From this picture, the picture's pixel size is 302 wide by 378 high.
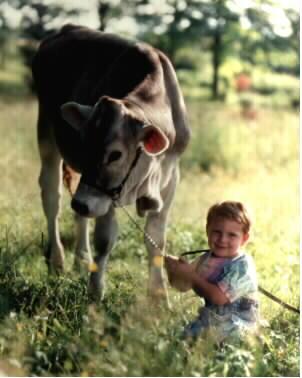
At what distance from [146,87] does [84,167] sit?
77cm

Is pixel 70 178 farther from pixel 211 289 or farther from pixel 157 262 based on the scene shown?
pixel 211 289

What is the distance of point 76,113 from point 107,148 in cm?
40

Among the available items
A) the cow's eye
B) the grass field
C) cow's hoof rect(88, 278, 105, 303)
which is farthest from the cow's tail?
the cow's eye

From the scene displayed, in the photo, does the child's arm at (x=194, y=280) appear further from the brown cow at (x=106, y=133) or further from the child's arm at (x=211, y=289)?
the brown cow at (x=106, y=133)

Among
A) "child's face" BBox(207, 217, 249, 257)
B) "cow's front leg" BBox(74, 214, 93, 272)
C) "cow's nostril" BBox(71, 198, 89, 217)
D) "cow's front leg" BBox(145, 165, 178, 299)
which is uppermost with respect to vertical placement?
"child's face" BBox(207, 217, 249, 257)

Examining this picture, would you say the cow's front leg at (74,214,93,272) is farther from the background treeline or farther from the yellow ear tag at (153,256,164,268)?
the background treeline

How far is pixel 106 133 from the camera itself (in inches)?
181

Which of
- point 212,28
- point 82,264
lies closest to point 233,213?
point 82,264

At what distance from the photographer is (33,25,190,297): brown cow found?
465 cm

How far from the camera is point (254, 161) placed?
1150 cm

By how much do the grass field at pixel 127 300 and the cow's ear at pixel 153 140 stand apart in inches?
29.7

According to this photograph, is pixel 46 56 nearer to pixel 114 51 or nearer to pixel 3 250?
pixel 114 51

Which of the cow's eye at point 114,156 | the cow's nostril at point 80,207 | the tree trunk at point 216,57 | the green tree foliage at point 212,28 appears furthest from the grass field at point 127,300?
the tree trunk at point 216,57

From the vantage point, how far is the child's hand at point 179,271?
4.30m
